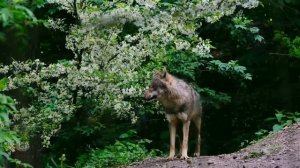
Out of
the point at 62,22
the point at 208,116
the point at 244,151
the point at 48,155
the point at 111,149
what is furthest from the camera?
the point at 208,116

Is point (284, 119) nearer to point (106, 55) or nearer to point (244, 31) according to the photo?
point (244, 31)

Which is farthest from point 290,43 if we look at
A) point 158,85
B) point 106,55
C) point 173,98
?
point 106,55

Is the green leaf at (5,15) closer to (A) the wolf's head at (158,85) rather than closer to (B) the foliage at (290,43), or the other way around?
(A) the wolf's head at (158,85)

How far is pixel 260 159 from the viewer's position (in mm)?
7344

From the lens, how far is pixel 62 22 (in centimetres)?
874

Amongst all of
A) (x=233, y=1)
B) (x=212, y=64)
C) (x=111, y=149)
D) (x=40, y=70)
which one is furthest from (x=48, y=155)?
(x=233, y=1)

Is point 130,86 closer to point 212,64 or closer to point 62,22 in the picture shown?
point 62,22

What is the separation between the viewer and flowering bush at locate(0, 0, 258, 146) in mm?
8180

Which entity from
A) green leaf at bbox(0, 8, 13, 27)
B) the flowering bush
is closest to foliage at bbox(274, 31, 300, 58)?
the flowering bush

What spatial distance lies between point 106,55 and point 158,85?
100 centimetres

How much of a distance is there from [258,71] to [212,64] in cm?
190

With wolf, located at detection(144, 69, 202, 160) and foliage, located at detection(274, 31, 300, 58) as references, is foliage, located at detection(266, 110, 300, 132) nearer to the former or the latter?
foliage, located at detection(274, 31, 300, 58)

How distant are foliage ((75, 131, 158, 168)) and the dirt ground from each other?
2.20ft

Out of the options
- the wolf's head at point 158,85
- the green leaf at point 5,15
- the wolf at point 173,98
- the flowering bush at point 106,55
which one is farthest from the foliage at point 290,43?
the green leaf at point 5,15
